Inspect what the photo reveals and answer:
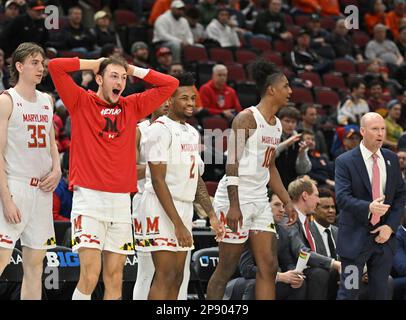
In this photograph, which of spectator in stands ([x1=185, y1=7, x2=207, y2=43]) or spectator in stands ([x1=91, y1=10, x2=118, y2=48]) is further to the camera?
spectator in stands ([x1=185, y1=7, x2=207, y2=43])

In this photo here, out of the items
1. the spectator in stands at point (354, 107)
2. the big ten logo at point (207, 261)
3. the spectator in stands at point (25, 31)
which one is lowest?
the big ten logo at point (207, 261)

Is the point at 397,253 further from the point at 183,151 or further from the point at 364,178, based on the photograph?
the point at 183,151

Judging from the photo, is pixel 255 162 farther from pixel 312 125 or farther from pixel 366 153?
pixel 312 125

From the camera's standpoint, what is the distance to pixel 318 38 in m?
16.7

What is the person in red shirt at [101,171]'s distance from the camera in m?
6.34

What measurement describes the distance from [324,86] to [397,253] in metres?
7.24

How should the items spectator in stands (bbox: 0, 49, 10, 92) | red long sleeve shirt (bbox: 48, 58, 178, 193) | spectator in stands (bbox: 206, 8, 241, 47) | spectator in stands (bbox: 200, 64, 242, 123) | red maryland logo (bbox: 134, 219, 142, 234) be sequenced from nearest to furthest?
red long sleeve shirt (bbox: 48, 58, 178, 193)
red maryland logo (bbox: 134, 219, 142, 234)
spectator in stands (bbox: 0, 49, 10, 92)
spectator in stands (bbox: 200, 64, 242, 123)
spectator in stands (bbox: 206, 8, 241, 47)

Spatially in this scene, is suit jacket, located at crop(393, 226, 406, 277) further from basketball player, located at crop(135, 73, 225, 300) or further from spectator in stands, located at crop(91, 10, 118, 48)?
spectator in stands, located at crop(91, 10, 118, 48)

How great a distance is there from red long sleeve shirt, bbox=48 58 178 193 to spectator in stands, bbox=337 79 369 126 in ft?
23.5

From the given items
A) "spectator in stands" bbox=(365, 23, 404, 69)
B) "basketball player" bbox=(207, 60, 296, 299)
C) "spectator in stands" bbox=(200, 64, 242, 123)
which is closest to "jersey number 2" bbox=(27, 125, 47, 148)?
"basketball player" bbox=(207, 60, 296, 299)

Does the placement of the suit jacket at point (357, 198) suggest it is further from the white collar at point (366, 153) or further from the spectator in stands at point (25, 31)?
the spectator in stands at point (25, 31)

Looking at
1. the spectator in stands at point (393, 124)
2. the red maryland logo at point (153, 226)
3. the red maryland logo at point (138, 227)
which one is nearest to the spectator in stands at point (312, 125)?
the spectator in stands at point (393, 124)

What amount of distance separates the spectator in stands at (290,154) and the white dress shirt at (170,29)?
433cm

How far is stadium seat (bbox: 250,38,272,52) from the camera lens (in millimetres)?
15828
